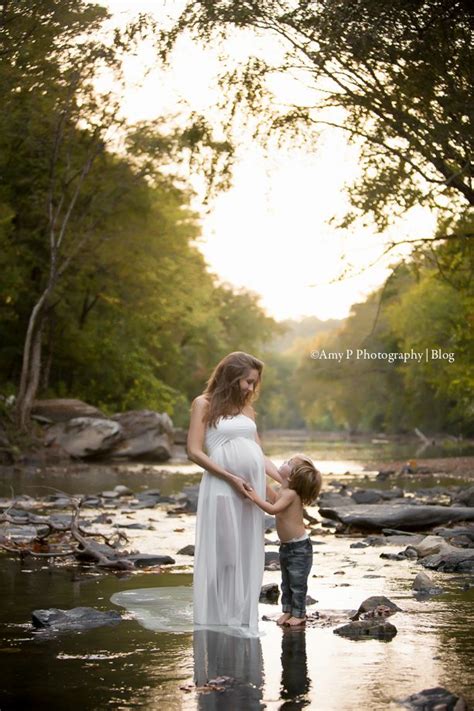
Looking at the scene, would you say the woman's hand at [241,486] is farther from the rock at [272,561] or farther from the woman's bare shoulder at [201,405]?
the rock at [272,561]

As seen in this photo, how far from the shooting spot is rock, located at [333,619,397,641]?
27.4 ft

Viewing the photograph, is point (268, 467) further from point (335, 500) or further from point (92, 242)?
point (92, 242)

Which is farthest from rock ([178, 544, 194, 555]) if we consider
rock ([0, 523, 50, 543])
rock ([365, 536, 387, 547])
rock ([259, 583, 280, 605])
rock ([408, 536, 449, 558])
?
rock ([259, 583, 280, 605])

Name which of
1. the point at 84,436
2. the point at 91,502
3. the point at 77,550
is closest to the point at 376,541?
the point at 77,550

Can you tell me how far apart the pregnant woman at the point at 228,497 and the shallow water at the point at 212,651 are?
11.7 inches

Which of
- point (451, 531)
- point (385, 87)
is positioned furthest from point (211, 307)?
point (451, 531)

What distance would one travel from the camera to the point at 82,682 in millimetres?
6777

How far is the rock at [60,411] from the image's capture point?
134 feet

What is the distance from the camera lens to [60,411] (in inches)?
1623

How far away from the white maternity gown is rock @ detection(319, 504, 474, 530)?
24.8 ft

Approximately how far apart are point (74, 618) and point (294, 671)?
2292mm

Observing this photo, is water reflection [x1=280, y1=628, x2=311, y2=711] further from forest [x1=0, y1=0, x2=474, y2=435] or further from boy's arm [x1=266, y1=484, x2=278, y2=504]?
forest [x1=0, y1=0, x2=474, y2=435]

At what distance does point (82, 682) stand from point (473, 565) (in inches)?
254

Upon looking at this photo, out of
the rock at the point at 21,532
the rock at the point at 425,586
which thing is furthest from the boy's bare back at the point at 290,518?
the rock at the point at 21,532
